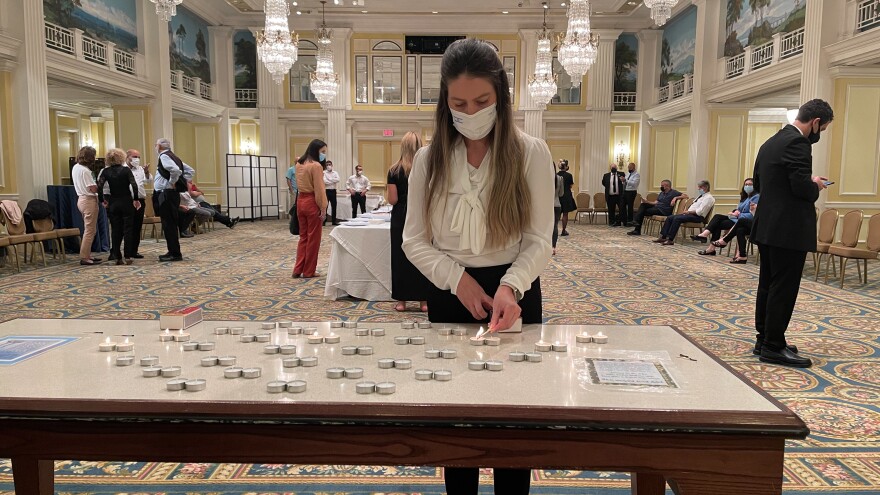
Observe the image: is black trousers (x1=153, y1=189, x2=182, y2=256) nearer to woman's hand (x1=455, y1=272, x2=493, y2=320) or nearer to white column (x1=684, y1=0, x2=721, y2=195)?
woman's hand (x1=455, y1=272, x2=493, y2=320)

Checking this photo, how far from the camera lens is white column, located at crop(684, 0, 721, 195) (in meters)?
15.5

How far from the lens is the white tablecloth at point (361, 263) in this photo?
6195mm

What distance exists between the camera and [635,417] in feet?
3.85

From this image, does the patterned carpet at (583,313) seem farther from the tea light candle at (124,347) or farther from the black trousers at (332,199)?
the black trousers at (332,199)

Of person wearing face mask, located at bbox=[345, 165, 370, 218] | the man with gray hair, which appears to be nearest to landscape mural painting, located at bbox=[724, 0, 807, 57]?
person wearing face mask, located at bbox=[345, 165, 370, 218]

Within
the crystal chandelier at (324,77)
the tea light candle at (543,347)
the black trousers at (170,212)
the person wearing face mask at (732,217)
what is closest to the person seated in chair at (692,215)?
the person wearing face mask at (732,217)

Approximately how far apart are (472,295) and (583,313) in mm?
4352

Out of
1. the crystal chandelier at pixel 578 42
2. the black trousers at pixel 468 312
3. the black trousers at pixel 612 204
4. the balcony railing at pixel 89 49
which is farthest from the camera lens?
the black trousers at pixel 612 204

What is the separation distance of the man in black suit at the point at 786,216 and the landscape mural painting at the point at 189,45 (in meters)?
16.2

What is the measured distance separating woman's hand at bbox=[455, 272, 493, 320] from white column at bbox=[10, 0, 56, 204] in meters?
11.2

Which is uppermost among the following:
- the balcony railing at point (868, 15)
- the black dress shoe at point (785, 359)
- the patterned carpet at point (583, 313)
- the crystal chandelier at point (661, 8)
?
the balcony railing at point (868, 15)

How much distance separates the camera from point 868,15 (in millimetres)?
9836

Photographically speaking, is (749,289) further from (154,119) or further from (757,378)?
(154,119)

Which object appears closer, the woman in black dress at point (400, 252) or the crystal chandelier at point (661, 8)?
the woman in black dress at point (400, 252)
